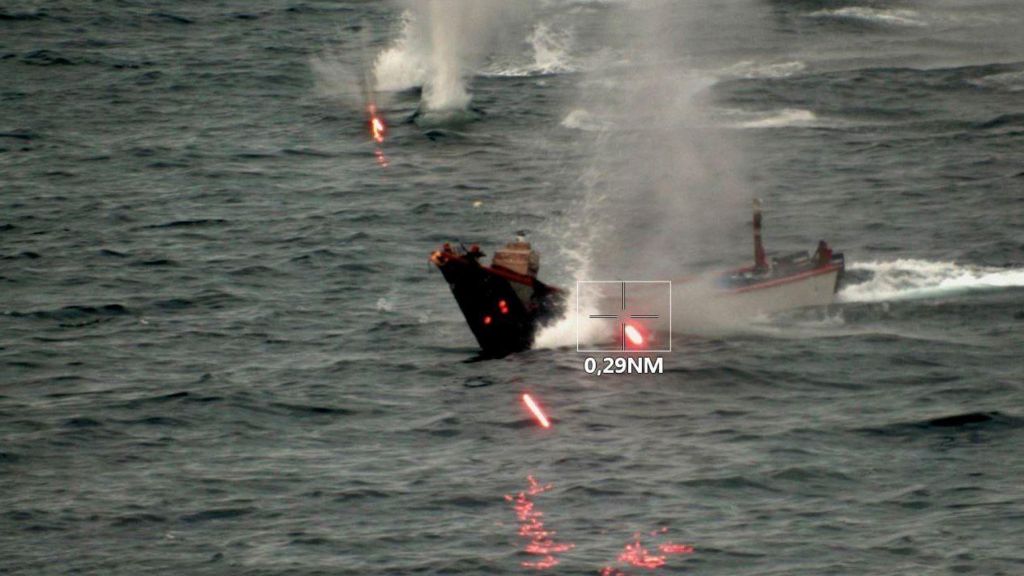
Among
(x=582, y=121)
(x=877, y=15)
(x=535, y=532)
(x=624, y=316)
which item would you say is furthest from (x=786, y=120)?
(x=535, y=532)

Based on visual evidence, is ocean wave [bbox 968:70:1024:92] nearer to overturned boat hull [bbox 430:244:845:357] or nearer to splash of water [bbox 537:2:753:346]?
splash of water [bbox 537:2:753:346]

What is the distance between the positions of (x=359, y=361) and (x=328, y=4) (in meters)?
69.8

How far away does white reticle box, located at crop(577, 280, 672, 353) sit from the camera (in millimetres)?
65875

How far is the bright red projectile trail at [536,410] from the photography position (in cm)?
5719

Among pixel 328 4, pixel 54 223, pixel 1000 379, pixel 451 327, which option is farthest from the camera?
pixel 328 4

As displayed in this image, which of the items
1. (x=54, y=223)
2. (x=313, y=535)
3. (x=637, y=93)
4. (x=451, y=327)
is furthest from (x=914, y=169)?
(x=313, y=535)

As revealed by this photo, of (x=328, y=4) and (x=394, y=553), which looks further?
(x=328, y=4)

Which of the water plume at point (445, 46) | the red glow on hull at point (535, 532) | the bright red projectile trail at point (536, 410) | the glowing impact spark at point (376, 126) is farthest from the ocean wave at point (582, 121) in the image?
the red glow on hull at point (535, 532)

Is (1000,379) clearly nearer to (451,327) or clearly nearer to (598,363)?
(598,363)

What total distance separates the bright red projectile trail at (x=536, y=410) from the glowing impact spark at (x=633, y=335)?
7381mm

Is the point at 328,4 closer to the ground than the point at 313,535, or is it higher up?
higher up

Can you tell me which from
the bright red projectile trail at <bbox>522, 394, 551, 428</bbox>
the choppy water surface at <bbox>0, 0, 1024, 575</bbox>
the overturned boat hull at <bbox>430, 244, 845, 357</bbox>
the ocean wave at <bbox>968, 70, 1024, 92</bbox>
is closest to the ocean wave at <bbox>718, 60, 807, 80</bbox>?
the choppy water surface at <bbox>0, 0, 1024, 575</bbox>

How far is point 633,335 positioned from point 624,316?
1.56m

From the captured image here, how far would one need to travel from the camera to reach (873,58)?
→ 10831cm
